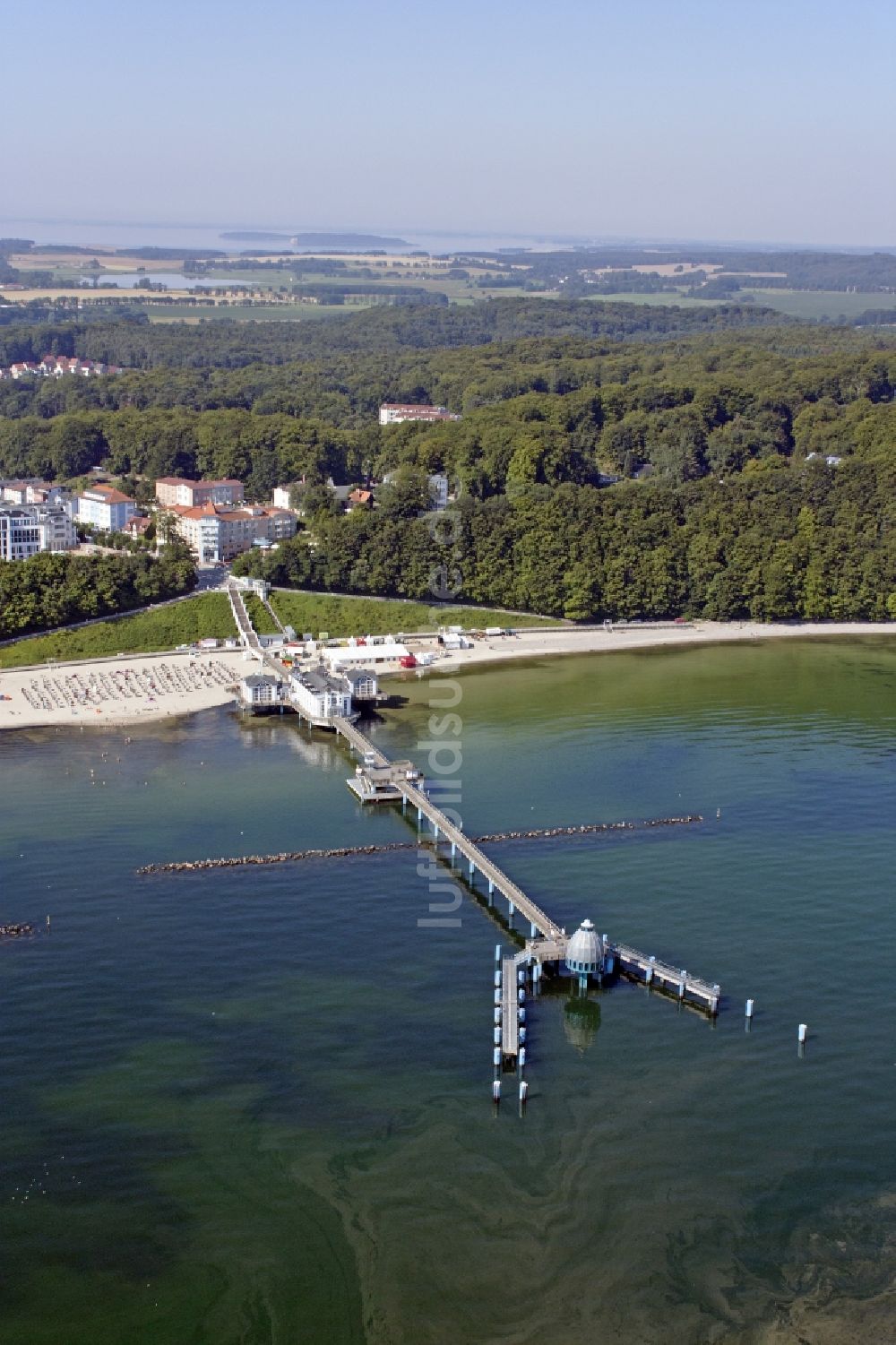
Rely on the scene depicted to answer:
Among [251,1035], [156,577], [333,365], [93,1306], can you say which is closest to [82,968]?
[251,1035]

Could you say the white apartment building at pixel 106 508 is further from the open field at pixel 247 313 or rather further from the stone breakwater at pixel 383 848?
the open field at pixel 247 313

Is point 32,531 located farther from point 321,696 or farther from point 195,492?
point 321,696

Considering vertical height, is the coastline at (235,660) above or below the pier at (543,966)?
above

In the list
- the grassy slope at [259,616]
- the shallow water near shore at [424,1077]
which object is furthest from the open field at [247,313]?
the shallow water near shore at [424,1077]

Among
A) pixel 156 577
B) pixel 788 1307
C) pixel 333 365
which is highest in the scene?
pixel 333 365

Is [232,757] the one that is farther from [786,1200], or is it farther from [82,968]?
[786,1200]
